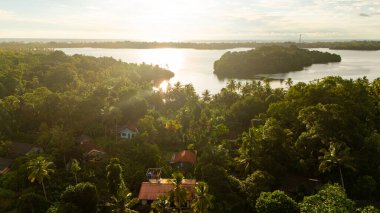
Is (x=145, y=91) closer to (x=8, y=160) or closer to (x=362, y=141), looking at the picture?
(x=8, y=160)

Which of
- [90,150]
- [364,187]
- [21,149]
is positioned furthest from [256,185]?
[21,149]

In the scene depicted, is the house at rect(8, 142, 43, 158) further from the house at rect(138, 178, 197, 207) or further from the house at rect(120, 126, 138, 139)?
the house at rect(138, 178, 197, 207)

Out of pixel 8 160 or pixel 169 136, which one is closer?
pixel 8 160

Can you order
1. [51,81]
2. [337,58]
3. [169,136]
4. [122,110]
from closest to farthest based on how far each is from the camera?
[169,136], [122,110], [51,81], [337,58]

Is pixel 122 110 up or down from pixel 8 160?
up

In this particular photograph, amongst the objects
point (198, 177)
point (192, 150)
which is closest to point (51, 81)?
point (192, 150)

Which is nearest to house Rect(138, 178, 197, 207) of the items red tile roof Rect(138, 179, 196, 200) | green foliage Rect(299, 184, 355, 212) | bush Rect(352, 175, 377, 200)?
red tile roof Rect(138, 179, 196, 200)

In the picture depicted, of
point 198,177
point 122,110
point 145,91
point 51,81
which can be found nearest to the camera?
point 198,177
